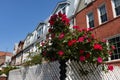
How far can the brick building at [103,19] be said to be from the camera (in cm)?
1355

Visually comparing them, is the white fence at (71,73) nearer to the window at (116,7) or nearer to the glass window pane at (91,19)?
the window at (116,7)

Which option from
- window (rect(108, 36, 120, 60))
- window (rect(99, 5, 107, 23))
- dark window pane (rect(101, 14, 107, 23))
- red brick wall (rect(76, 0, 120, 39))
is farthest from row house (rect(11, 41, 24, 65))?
window (rect(108, 36, 120, 60))

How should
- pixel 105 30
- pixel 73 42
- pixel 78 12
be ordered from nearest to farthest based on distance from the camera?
pixel 73 42 → pixel 105 30 → pixel 78 12

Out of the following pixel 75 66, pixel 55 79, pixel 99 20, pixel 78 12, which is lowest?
pixel 55 79

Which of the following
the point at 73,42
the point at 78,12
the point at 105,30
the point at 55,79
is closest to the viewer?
the point at 73,42

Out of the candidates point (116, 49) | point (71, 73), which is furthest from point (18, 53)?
point (71, 73)

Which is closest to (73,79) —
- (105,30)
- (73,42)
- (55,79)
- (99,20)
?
(55,79)

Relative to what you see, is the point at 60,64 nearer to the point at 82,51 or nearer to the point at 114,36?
the point at 82,51

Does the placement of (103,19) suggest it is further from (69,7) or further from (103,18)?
(69,7)

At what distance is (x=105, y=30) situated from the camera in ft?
48.1

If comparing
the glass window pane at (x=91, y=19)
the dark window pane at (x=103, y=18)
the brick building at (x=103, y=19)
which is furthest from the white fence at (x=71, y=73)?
the glass window pane at (x=91, y=19)

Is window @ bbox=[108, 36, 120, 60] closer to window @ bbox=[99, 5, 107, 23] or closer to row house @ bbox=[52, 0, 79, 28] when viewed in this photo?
window @ bbox=[99, 5, 107, 23]

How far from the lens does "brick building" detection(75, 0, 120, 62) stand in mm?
13547

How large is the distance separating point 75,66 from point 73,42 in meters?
1.21
